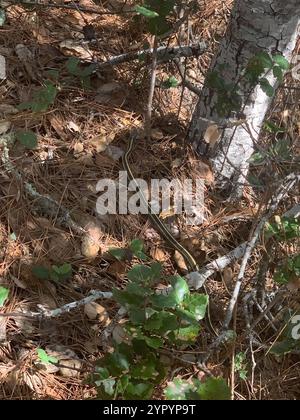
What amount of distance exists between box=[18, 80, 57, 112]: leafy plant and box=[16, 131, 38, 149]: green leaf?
13cm

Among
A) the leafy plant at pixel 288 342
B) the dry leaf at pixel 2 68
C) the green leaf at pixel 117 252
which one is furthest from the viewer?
the dry leaf at pixel 2 68

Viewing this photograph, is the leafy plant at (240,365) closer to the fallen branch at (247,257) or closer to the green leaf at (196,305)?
the fallen branch at (247,257)

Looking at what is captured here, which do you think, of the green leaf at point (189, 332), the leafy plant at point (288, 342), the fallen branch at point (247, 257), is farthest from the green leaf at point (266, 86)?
the green leaf at point (189, 332)

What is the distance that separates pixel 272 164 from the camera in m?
2.03

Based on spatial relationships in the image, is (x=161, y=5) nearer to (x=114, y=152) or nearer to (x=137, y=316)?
(x=114, y=152)

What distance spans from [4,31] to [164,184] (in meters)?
1.06

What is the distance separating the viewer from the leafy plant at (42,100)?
2.33 metres

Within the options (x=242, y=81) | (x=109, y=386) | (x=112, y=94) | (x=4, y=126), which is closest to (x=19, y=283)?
(x=109, y=386)

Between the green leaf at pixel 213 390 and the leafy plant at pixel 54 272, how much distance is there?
70cm

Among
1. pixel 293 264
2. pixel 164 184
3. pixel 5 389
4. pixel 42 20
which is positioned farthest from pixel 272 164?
pixel 42 20

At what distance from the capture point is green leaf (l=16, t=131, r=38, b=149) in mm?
2268

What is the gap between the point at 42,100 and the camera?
7.72 ft

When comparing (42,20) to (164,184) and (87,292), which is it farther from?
(87,292)

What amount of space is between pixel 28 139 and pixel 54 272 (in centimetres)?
59
